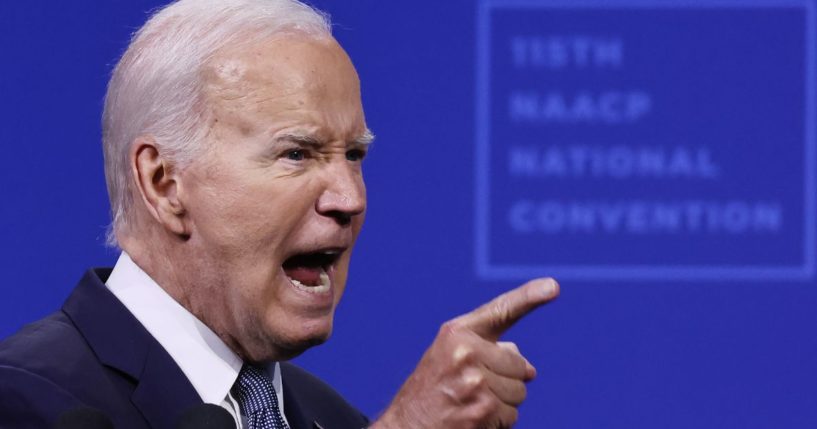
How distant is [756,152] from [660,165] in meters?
0.20

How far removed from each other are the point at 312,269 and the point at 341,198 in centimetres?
11

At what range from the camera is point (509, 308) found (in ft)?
4.24

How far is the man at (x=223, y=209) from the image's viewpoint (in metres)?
1.56

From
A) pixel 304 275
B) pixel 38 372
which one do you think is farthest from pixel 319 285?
pixel 38 372

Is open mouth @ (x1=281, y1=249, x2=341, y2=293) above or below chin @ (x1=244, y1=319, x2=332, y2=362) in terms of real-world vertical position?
above

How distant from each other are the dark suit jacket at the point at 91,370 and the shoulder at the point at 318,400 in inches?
10.5

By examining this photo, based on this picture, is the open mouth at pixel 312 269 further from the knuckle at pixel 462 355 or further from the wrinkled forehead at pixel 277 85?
the knuckle at pixel 462 355

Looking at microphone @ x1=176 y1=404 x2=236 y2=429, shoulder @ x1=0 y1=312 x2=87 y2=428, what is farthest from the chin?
microphone @ x1=176 y1=404 x2=236 y2=429

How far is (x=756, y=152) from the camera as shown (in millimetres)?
2684

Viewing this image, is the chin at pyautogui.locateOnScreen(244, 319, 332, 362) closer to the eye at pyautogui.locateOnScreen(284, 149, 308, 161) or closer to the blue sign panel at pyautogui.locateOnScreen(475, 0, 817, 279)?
the eye at pyautogui.locateOnScreen(284, 149, 308, 161)

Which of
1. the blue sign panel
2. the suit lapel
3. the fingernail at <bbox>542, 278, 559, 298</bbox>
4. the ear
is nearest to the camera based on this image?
the fingernail at <bbox>542, 278, 559, 298</bbox>

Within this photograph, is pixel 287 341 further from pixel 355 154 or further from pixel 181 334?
pixel 355 154

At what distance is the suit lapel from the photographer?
149 centimetres

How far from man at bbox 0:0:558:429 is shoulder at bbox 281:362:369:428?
17 centimetres
